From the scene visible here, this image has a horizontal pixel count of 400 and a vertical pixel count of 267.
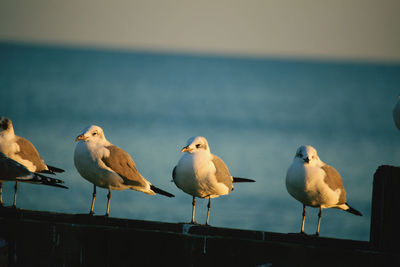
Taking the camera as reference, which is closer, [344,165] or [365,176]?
[365,176]

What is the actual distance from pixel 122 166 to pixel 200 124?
3481 centimetres

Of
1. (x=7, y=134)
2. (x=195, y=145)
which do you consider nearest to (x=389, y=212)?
(x=195, y=145)

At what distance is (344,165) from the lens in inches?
977

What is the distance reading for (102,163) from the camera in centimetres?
696

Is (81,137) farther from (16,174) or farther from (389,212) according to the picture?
(389,212)

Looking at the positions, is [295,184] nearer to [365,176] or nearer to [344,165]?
[365,176]

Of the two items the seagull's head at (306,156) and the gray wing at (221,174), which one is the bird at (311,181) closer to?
the seagull's head at (306,156)

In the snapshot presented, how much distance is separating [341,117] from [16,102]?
86.0 feet

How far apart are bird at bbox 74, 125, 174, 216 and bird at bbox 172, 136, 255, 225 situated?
0.56 metres

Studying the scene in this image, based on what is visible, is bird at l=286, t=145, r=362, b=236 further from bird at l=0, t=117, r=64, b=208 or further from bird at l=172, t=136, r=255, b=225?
bird at l=0, t=117, r=64, b=208

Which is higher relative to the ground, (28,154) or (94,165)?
(28,154)

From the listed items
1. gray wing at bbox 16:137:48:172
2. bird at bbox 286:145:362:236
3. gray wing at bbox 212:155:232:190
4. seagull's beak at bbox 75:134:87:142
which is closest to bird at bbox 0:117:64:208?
gray wing at bbox 16:137:48:172

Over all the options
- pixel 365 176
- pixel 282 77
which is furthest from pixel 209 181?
pixel 282 77

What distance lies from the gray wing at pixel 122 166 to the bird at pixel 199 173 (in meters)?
0.48
